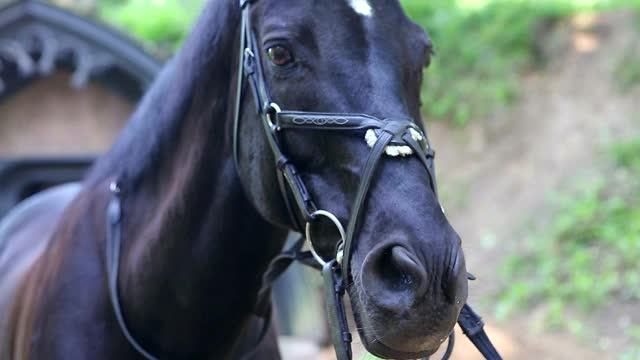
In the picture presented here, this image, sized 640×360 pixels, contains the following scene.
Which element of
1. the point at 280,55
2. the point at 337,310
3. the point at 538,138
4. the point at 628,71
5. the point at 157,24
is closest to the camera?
the point at 337,310

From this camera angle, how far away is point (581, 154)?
28.9ft

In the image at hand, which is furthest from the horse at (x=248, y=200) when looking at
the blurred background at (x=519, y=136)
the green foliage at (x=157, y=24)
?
the green foliage at (x=157, y=24)

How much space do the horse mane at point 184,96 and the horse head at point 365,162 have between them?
0.64 ft

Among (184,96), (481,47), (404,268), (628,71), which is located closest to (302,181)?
(404,268)

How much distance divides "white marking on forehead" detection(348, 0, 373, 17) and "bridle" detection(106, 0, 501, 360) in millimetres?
285

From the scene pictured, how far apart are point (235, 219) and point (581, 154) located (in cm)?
719

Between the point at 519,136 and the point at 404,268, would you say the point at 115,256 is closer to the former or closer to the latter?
the point at 404,268

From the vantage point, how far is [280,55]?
2051mm

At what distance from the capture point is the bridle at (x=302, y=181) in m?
1.85

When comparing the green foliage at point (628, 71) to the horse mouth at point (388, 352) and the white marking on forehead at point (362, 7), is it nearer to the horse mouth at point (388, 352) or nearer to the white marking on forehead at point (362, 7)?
the white marking on forehead at point (362, 7)

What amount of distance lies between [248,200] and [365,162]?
0.58m

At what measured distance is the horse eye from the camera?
2039 mm

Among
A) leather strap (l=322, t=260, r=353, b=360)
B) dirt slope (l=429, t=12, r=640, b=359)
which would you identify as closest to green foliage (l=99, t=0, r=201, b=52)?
dirt slope (l=429, t=12, r=640, b=359)

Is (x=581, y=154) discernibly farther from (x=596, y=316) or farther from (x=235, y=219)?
(x=235, y=219)
